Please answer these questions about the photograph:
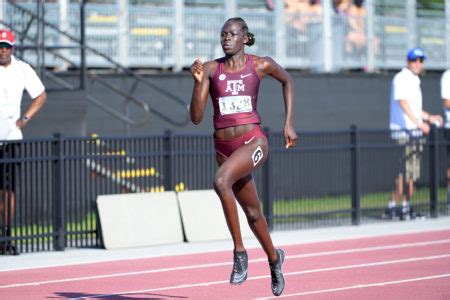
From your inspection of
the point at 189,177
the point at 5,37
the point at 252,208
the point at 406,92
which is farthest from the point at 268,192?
the point at 252,208

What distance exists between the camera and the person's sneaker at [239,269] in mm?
10023

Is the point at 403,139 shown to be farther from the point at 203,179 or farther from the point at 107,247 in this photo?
the point at 107,247

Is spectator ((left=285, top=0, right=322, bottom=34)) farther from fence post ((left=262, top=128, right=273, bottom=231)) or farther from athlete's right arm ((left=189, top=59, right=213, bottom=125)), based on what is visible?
athlete's right arm ((left=189, top=59, right=213, bottom=125))

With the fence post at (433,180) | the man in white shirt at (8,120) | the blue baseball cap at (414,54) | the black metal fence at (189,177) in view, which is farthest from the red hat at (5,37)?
the fence post at (433,180)

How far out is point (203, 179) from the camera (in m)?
16.5

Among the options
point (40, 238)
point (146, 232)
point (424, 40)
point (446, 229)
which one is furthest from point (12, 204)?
point (424, 40)

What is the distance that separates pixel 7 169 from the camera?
48.0 ft

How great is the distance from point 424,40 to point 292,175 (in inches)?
416

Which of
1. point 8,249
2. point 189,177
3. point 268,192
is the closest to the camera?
point 8,249

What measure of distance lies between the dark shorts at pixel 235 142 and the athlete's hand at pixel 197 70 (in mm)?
576

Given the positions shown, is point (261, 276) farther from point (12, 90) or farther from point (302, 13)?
point (302, 13)

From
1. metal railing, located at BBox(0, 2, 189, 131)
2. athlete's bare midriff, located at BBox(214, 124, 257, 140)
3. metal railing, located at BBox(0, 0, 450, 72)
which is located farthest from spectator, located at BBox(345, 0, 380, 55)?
athlete's bare midriff, located at BBox(214, 124, 257, 140)

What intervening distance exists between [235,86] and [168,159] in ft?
19.4

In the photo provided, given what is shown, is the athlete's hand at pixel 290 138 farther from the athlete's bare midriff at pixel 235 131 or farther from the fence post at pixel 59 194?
the fence post at pixel 59 194
